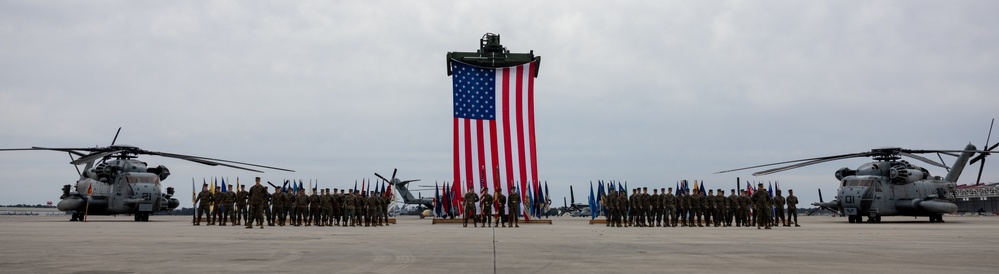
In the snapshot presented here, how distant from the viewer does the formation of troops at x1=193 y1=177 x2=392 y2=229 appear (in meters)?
21.0

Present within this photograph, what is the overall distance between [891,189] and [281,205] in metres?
21.3

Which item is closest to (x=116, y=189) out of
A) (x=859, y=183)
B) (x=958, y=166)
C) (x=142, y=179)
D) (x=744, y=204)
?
(x=142, y=179)

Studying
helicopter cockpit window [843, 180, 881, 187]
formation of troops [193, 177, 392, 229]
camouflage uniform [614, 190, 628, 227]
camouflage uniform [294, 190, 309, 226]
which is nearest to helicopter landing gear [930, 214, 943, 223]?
helicopter cockpit window [843, 180, 881, 187]

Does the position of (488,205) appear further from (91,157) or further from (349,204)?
(91,157)

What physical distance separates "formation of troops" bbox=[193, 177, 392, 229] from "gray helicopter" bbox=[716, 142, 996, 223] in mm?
14646

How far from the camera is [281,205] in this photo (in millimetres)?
22469

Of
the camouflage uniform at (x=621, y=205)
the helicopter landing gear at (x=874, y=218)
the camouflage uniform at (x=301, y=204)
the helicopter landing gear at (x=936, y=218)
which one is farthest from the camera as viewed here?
the helicopter landing gear at (x=936, y=218)

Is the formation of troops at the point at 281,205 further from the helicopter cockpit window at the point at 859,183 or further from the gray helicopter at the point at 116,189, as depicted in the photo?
the helicopter cockpit window at the point at 859,183

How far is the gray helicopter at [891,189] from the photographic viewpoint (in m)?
26.7

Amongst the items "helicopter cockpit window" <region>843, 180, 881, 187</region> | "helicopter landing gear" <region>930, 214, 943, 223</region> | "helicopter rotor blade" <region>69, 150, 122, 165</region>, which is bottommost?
"helicopter landing gear" <region>930, 214, 943, 223</region>

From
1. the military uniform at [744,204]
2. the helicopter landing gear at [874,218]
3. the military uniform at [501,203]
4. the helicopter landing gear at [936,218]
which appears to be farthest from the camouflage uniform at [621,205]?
the helicopter landing gear at [936,218]

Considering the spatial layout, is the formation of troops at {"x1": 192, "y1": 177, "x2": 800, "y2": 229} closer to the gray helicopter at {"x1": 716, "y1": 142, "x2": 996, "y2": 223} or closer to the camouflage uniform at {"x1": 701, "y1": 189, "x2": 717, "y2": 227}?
the camouflage uniform at {"x1": 701, "y1": 189, "x2": 717, "y2": 227}

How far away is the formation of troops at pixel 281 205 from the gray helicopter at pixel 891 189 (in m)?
14.6

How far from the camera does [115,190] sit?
27625 millimetres
